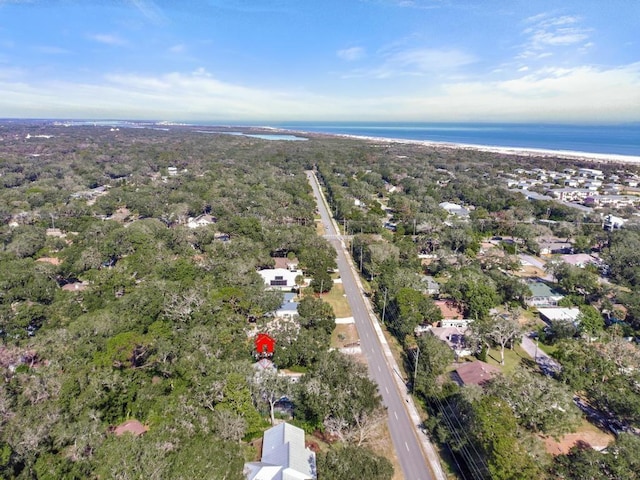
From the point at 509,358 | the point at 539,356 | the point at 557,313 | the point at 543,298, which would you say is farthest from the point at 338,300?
the point at 543,298

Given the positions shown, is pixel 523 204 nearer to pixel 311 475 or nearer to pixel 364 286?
pixel 364 286

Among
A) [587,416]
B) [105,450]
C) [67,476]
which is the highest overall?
[105,450]

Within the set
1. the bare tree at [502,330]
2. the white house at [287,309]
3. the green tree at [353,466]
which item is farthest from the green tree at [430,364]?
the white house at [287,309]

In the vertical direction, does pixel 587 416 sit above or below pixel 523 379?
below

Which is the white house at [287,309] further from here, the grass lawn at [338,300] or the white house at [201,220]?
the white house at [201,220]

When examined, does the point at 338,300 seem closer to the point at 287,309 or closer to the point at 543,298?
the point at 287,309

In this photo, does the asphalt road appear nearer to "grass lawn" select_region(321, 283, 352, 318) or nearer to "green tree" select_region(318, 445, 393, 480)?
"grass lawn" select_region(321, 283, 352, 318)

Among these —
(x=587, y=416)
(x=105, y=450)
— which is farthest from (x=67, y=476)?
(x=587, y=416)

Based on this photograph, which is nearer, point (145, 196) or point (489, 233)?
point (489, 233)
